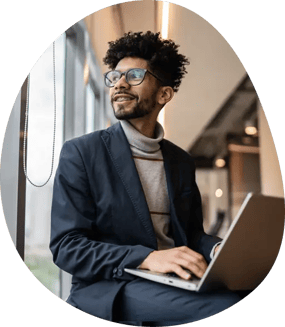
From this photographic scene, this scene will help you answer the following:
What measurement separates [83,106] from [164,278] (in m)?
0.68

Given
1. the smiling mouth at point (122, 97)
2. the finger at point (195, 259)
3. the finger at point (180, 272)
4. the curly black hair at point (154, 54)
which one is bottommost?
the finger at point (180, 272)

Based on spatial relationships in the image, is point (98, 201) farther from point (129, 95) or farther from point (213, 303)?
point (213, 303)

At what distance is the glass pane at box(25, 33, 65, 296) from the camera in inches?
74.5

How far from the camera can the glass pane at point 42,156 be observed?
1.89 meters

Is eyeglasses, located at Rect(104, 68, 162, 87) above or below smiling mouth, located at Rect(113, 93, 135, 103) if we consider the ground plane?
above

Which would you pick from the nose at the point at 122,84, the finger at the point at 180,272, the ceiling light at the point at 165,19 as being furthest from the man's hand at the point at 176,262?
the ceiling light at the point at 165,19

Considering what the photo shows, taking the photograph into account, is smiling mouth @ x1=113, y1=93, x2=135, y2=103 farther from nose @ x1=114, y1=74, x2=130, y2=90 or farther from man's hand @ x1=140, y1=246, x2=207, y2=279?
man's hand @ x1=140, y1=246, x2=207, y2=279

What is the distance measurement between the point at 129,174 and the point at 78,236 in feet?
0.88

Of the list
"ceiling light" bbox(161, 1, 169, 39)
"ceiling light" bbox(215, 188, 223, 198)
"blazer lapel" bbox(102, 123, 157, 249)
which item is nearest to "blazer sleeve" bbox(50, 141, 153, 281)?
"blazer lapel" bbox(102, 123, 157, 249)

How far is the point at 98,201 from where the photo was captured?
1779 millimetres

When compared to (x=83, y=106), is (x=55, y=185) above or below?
below

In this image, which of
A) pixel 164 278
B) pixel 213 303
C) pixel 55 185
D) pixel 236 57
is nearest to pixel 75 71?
pixel 55 185

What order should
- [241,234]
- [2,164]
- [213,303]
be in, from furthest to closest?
[2,164], [213,303], [241,234]

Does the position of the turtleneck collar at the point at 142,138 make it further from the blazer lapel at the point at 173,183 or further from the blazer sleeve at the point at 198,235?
the blazer sleeve at the point at 198,235
